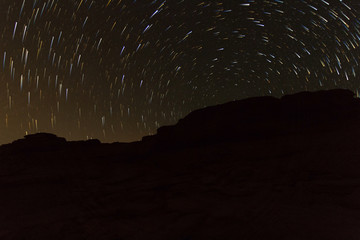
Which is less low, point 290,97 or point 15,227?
point 290,97

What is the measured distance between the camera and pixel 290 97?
2425cm

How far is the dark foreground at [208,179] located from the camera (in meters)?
8.89

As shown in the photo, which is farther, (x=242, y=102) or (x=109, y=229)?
(x=242, y=102)

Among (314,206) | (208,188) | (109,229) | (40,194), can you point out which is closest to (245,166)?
(208,188)

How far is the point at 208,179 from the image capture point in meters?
14.4

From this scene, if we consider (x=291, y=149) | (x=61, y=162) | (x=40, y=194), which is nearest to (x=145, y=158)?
(x=61, y=162)

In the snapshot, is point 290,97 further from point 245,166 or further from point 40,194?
point 40,194

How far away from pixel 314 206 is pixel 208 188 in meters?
5.07

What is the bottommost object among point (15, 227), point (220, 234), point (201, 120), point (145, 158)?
point (220, 234)

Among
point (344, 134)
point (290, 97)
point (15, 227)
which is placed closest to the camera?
point (15, 227)

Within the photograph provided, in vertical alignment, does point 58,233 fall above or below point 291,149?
below

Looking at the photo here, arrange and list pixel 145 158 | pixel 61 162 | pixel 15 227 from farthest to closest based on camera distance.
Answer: pixel 145 158, pixel 61 162, pixel 15 227

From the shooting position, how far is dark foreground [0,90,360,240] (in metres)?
8.89

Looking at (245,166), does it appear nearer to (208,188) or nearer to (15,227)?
(208,188)
